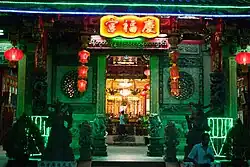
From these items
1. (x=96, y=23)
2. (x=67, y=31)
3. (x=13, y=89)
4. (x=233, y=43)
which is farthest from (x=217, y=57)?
(x=13, y=89)

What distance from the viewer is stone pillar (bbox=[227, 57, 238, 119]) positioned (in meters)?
14.3

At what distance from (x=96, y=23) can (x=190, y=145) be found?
18.4 feet

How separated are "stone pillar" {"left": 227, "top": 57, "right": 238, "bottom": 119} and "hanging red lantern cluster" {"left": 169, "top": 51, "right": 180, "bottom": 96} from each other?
73.3 inches

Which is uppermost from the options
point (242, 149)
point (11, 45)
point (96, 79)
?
point (11, 45)

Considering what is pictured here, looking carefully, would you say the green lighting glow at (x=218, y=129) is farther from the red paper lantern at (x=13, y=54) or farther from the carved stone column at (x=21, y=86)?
the red paper lantern at (x=13, y=54)

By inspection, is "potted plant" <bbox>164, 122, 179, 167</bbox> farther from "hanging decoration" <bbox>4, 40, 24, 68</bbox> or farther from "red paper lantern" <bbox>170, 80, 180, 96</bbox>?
"hanging decoration" <bbox>4, 40, 24, 68</bbox>

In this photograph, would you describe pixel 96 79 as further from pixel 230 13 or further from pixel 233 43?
pixel 230 13

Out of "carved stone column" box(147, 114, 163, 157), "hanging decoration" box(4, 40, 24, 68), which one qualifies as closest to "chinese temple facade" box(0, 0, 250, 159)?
"carved stone column" box(147, 114, 163, 157)

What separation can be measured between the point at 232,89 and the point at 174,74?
6.99ft

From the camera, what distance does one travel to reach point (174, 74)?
574 inches

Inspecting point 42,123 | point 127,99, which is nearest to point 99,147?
point 42,123

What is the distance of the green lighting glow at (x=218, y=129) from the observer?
1329 centimetres

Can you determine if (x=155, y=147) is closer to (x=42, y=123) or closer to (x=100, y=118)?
(x=100, y=118)

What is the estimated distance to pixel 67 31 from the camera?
45.8 ft
